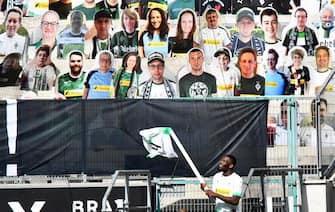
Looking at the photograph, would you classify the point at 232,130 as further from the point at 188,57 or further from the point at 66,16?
the point at 66,16

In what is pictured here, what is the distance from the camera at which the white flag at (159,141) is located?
11484 mm

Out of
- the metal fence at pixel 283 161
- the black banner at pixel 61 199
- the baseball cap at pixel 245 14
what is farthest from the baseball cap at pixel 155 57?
the black banner at pixel 61 199

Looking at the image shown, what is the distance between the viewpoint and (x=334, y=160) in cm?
1134

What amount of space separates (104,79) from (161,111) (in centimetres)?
390

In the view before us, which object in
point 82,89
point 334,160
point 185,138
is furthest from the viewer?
point 82,89

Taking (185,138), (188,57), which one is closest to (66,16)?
(188,57)

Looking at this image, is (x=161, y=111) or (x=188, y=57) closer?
(x=161, y=111)

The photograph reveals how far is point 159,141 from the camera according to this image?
38.0 ft

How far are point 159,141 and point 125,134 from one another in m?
0.76

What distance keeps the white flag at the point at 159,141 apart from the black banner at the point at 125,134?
1.18 ft

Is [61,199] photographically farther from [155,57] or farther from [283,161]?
[155,57]

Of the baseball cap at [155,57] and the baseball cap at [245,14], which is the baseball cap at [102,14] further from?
the baseball cap at [245,14]

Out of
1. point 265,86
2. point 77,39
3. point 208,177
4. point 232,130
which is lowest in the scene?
point 208,177

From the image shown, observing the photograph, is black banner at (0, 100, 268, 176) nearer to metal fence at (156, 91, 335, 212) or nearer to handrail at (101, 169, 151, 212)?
metal fence at (156, 91, 335, 212)
